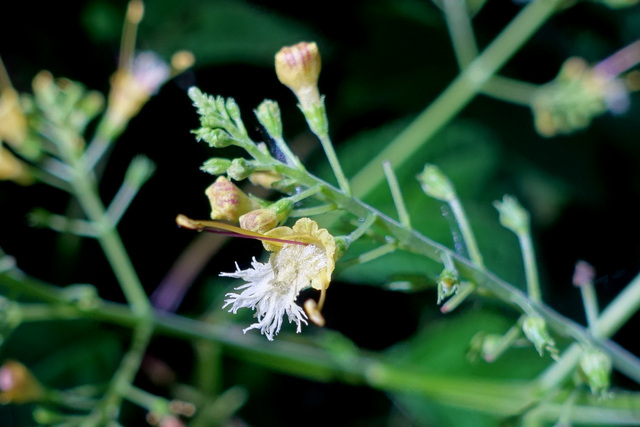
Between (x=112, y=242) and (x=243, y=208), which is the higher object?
(x=112, y=242)

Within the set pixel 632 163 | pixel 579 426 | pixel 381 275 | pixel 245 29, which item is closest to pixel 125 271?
pixel 381 275

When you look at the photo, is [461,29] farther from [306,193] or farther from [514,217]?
[306,193]

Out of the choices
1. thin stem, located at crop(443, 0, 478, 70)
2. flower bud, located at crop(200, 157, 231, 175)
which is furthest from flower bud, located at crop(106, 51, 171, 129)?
flower bud, located at crop(200, 157, 231, 175)

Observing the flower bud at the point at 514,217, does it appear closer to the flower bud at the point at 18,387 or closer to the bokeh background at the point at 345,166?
the bokeh background at the point at 345,166

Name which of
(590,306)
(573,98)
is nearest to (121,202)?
(590,306)

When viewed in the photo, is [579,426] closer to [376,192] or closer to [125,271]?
[376,192]

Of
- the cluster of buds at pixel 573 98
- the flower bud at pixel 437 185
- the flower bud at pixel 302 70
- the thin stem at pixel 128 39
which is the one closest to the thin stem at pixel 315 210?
the flower bud at pixel 302 70
